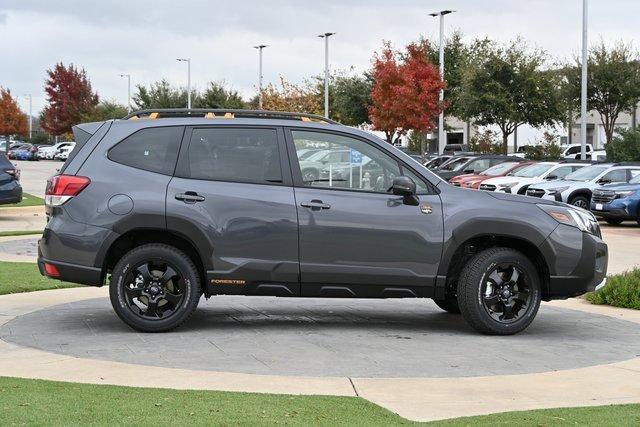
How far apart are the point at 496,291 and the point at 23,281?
20.0 feet

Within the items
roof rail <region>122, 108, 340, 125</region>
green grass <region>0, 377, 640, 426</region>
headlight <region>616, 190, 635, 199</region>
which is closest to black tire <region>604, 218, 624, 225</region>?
headlight <region>616, 190, 635, 199</region>

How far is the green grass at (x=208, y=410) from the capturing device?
19.7ft

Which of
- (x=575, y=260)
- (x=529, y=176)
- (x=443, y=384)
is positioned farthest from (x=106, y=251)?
(x=529, y=176)

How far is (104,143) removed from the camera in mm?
9477

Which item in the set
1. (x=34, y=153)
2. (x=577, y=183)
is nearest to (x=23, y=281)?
(x=577, y=183)

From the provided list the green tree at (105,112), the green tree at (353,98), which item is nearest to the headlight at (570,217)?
the green tree at (353,98)

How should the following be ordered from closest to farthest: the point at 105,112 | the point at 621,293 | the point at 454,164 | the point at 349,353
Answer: the point at 349,353 → the point at 621,293 → the point at 454,164 → the point at 105,112

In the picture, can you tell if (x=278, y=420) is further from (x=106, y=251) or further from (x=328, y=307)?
(x=328, y=307)

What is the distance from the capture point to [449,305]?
428 inches

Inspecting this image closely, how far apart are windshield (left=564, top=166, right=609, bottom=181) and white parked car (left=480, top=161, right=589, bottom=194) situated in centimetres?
95

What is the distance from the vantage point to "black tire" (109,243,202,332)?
9.16 m

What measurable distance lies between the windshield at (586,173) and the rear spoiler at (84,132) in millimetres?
21298

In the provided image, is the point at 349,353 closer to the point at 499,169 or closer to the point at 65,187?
the point at 65,187

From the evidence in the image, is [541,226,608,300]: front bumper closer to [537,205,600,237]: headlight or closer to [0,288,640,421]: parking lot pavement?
[537,205,600,237]: headlight
